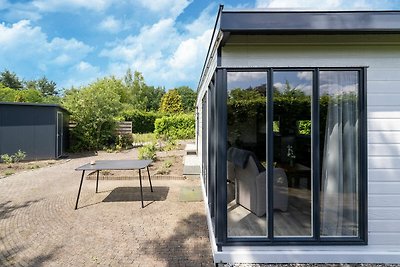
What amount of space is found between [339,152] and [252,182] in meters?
1.18

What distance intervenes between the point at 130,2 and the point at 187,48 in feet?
98.5

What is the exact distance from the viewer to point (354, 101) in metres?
3.17

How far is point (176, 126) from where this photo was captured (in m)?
20.5

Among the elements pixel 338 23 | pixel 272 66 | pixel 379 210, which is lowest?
pixel 379 210

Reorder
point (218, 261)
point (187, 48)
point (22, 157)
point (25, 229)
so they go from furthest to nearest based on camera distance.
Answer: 1. point (187, 48)
2. point (22, 157)
3. point (25, 229)
4. point (218, 261)

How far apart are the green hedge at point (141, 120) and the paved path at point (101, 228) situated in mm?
16670

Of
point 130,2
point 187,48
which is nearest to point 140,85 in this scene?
point 187,48

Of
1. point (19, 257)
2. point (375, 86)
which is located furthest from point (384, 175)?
point (19, 257)

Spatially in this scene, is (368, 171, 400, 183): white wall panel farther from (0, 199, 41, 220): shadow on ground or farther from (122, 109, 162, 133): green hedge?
(122, 109, 162, 133): green hedge

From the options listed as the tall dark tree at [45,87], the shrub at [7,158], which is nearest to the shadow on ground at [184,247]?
the shrub at [7,158]

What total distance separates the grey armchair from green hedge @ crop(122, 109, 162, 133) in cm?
2019

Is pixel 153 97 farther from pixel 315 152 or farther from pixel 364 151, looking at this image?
pixel 364 151

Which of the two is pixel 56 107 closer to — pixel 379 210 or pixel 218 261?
pixel 218 261

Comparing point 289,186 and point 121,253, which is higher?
point 289,186
